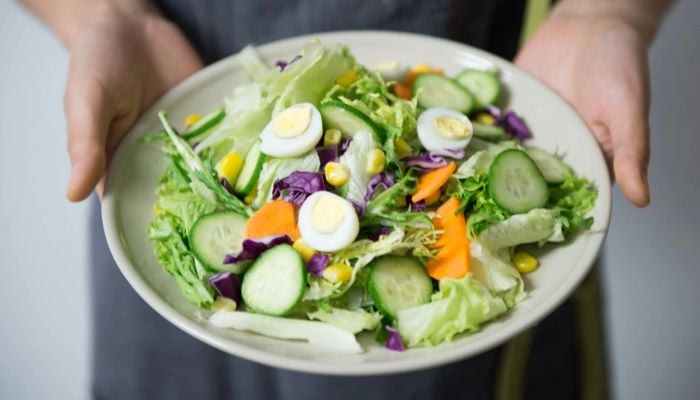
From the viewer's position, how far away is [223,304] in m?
1.60

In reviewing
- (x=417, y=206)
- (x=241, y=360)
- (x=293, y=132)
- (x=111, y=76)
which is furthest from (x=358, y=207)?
(x=241, y=360)

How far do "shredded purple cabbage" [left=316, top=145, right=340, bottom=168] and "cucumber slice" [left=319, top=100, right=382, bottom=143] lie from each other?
0.19 feet

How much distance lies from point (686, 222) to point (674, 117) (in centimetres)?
46

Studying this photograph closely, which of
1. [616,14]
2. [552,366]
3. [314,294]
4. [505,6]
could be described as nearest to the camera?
[314,294]

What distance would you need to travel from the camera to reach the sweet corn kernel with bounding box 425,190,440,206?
1.76 metres

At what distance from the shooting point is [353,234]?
5.38 feet

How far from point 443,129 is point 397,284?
46 cm

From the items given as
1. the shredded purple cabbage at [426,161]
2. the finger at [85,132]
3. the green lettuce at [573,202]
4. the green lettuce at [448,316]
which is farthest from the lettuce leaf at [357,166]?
the finger at [85,132]

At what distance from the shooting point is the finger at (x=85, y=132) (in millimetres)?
1748

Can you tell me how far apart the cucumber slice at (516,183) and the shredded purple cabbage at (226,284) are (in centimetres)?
60

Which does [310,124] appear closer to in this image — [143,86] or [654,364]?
[143,86]

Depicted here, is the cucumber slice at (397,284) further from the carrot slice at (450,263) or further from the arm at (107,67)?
the arm at (107,67)

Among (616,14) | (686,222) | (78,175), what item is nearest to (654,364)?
(686,222)

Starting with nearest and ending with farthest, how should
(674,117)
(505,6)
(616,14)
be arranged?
(616,14), (505,6), (674,117)
